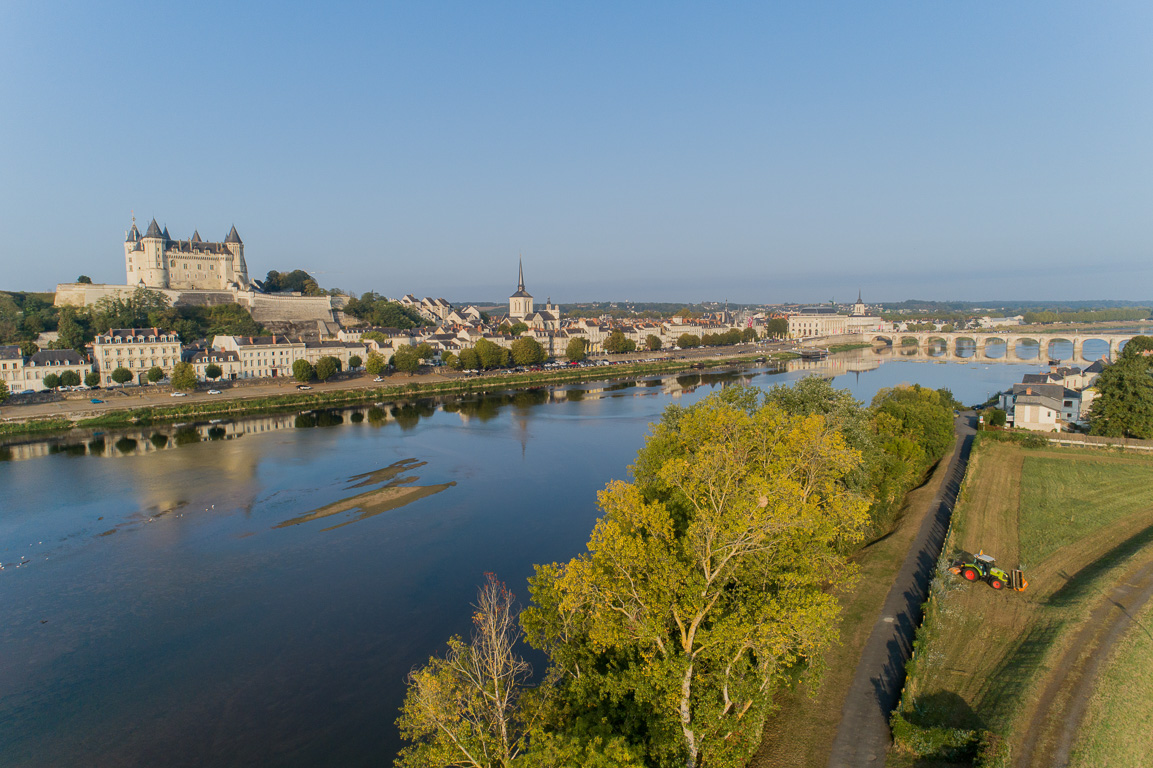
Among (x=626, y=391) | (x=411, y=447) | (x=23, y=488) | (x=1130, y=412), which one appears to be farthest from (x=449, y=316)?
(x=1130, y=412)

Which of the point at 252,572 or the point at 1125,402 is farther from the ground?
the point at 1125,402

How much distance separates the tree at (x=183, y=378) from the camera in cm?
3016

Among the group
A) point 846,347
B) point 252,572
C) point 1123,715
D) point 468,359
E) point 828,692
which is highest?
point 468,359

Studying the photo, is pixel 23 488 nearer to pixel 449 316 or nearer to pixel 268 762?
pixel 268 762

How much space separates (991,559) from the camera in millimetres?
9367

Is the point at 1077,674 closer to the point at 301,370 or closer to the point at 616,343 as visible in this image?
the point at 301,370

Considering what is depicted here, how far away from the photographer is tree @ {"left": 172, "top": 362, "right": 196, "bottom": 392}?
30156 millimetres

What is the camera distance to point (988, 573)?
9102mm

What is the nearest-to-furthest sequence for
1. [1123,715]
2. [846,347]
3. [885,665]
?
[1123,715] < [885,665] < [846,347]

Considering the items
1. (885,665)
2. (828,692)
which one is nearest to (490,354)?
(885,665)

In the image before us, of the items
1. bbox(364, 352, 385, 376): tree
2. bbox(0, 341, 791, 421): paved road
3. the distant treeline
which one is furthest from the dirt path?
the distant treeline

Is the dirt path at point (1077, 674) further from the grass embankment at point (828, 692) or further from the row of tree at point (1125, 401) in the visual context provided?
the row of tree at point (1125, 401)

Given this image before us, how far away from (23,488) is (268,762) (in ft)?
49.2

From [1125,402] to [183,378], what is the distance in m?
35.7
